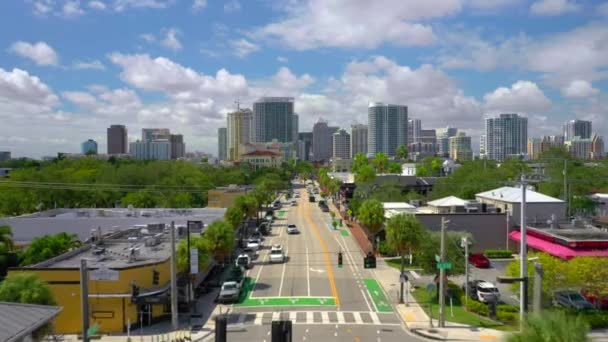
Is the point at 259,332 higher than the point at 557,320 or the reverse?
the reverse

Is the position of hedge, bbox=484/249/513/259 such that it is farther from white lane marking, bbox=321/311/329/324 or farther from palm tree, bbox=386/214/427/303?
white lane marking, bbox=321/311/329/324

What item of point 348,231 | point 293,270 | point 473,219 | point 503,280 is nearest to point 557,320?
point 503,280

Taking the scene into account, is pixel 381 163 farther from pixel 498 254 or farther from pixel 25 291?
pixel 25 291

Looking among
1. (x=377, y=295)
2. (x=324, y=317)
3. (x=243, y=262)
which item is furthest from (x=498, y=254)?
(x=324, y=317)

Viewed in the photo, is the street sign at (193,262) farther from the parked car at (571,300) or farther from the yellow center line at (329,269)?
the parked car at (571,300)

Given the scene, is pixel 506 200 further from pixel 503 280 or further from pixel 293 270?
pixel 503 280

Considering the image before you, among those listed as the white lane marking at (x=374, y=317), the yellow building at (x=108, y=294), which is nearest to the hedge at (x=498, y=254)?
the white lane marking at (x=374, y=317)
